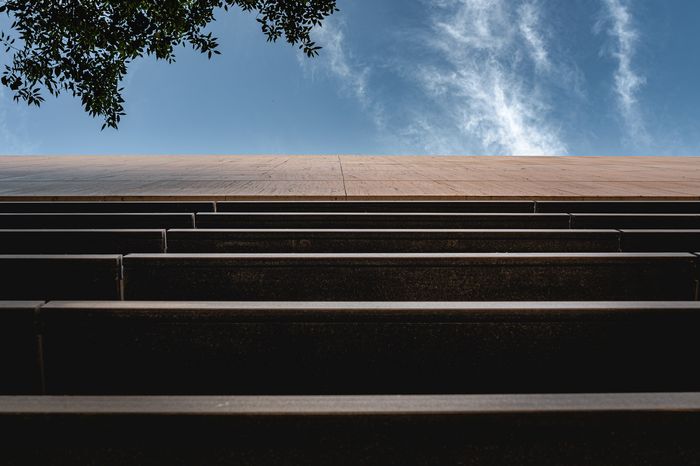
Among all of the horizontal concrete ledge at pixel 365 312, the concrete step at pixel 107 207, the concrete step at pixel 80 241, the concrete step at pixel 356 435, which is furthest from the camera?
the concrete step at pixel 107 207

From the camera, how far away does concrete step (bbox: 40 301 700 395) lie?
5.34 ft

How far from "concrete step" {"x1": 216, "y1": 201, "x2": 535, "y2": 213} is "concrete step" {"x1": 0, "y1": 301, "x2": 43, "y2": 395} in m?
2.11

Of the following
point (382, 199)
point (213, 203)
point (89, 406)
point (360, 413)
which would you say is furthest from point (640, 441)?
point (213, 203)

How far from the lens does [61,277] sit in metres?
2.17

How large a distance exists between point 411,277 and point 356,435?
3.59 ft

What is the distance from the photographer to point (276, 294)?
87.5 inches

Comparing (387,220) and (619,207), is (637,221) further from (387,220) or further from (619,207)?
(387,220)

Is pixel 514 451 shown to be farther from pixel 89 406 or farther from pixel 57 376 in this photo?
pixel 57 376

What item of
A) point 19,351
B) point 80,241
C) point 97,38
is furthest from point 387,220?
point 97,38

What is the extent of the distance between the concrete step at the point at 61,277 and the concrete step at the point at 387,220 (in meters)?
1.10

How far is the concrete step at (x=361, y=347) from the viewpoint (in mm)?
1629

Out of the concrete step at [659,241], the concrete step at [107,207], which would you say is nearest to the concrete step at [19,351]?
the concrete step at [107,207]

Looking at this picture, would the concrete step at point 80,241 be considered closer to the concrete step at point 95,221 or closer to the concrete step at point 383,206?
the concrete step at point 95,221

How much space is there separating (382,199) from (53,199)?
2.91m
